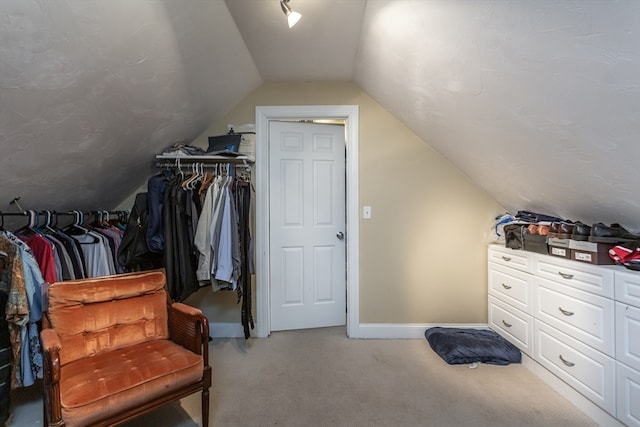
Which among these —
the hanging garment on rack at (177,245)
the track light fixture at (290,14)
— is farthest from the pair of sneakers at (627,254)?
the hanging garment on rack at (177,245)

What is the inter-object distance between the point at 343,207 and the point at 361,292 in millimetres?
829

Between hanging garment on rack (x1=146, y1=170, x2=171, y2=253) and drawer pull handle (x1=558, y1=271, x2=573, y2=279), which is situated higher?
hanging garment on rack (x1=146, y1=170, x2=171, y2=253)

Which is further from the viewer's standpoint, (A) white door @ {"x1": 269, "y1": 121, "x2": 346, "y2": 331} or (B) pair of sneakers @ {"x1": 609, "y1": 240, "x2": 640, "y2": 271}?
(A) white door @ {"x1": 269, "y1": 121, "x2": 346, "y2": 331}

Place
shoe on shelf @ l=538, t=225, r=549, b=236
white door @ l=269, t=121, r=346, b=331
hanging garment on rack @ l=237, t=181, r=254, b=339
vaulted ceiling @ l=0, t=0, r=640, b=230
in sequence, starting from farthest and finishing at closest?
white door @ l=269, t=121, r=346, b=331
hanging garment on rack @ l=237, t=181, r=254, b=339
shoe on shelf @ l=538, t=225, r=549, b=236
vaulted ceiling @ l=0, t=0, r=640, b=230

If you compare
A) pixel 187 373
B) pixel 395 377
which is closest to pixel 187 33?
pixel 187 373

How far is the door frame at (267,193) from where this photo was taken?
2438 mm

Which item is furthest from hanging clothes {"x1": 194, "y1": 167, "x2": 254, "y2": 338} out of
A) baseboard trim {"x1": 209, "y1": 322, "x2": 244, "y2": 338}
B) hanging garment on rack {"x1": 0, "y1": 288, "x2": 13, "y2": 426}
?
hanging garment on rack {"x1": 0, "y1": 288, "x2": 13, "y2": 426}

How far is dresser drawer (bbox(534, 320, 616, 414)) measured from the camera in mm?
1428

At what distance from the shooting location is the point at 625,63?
2.98 feet

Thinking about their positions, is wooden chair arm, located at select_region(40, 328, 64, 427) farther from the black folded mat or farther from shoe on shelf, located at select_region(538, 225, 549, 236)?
shoe on shelf, located at select_region(538, 225, 549, 236)

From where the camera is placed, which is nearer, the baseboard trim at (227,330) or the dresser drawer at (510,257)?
the dresser drawer at (510,257)

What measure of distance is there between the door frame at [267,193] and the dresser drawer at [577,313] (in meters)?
1.33

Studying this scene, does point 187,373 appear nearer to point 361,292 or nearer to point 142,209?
point 142,209

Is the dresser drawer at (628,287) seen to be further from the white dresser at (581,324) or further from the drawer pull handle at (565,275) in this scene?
the drawer pull handle at (565,275)
